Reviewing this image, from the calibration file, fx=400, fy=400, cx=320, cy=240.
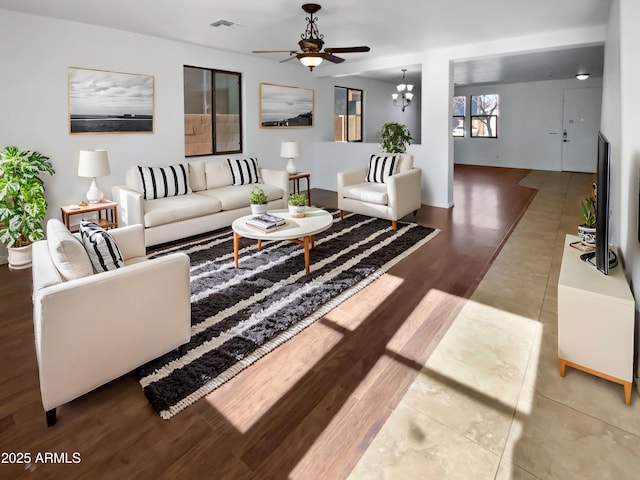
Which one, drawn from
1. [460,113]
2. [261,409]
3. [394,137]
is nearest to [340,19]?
[394,137]

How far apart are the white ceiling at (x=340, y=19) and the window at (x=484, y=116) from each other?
7.17 meters

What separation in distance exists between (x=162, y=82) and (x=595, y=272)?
5309 millimetres

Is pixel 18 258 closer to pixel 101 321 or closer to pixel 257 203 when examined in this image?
pixel 257 203

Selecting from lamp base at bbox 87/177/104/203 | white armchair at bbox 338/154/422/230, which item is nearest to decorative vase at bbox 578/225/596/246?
white armchair at bbox 338/154/422/230

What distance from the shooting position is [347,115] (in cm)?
945

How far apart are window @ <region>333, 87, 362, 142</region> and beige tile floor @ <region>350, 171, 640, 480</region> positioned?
683 cm

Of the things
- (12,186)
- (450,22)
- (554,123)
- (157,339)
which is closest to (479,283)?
(157,339)

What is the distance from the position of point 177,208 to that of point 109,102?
1.62 metres

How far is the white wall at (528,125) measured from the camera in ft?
35.7

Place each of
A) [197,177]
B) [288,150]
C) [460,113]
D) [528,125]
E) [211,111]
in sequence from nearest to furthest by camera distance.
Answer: [197,177]
[211,111]
[288,150]
[528,125]
[460,113]

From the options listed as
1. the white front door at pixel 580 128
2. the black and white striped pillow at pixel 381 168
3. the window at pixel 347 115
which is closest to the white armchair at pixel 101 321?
the black and white striped pillow at pixel 381 168

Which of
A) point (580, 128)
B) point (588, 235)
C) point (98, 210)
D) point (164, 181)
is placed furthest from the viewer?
point (580, 128)

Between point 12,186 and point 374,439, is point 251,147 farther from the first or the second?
point 374,439

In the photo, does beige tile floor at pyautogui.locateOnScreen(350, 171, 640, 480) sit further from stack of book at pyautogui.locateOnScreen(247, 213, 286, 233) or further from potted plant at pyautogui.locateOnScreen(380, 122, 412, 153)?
potted plant at pyautogui.locateOnScreen(380, 122, 412, 153)
